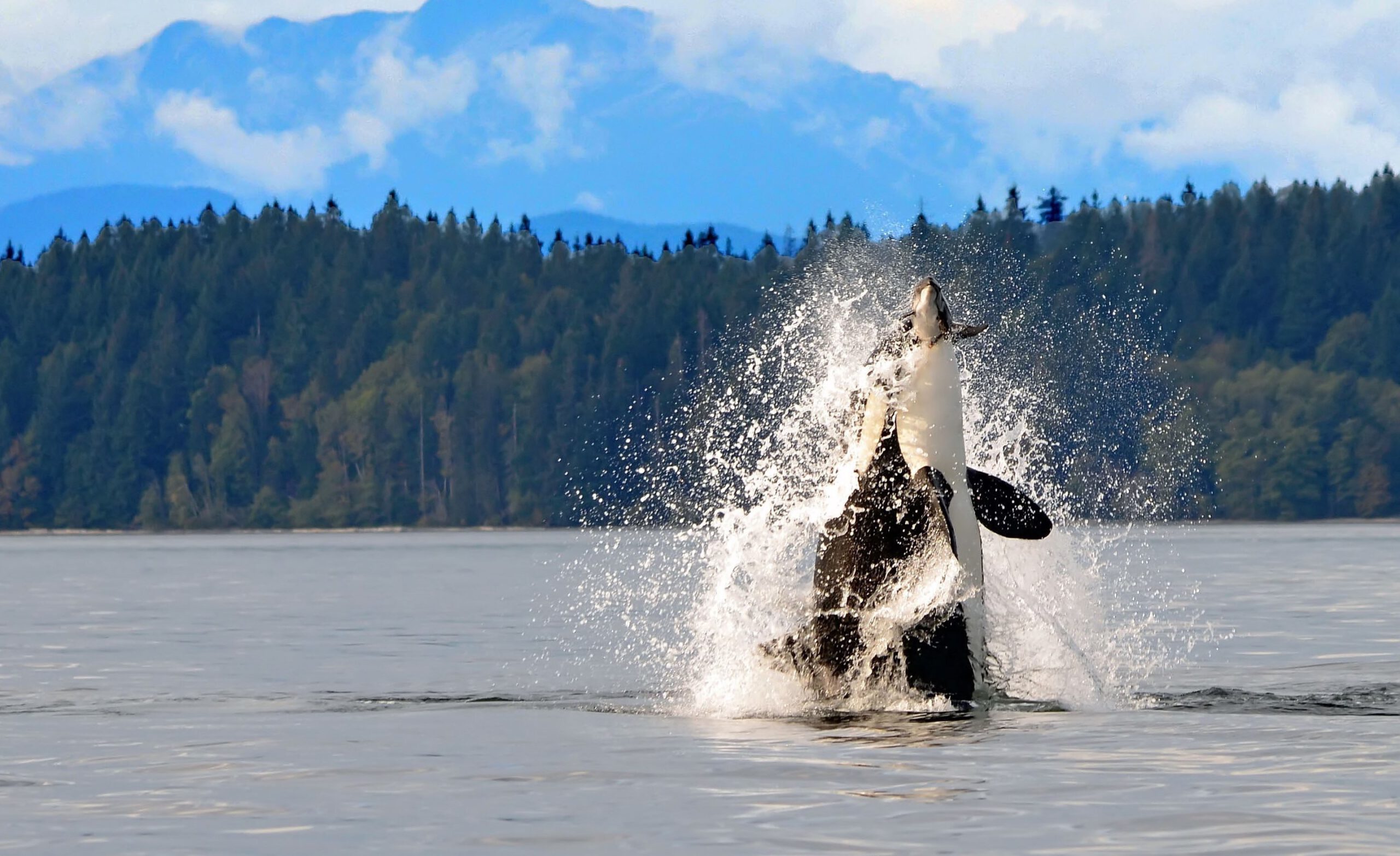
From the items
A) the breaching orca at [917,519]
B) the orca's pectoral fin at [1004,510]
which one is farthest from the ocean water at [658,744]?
the orca's pectoral fin at [1004,510]

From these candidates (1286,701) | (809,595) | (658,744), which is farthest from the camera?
(1286,701)

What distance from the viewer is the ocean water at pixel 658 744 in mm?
11266

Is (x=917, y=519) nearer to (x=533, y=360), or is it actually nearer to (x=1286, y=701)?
(x=1286, y=701)

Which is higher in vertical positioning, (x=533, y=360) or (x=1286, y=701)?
(x=533, y=360)

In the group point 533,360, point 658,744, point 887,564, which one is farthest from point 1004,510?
point 533,360

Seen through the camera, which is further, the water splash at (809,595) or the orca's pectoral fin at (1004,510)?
the water splash at (809,595)

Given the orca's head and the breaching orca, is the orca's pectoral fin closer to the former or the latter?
the breaching orca

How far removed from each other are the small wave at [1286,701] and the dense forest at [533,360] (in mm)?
128227

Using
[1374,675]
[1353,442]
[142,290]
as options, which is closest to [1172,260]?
[1353,442]

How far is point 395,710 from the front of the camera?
1808 cm

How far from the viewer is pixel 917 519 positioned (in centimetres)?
1639

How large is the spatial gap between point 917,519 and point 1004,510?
26.1 inches

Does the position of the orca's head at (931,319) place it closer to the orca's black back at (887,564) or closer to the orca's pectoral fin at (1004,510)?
the orca's black back at (887,564)

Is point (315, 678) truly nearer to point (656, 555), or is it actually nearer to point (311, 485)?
point (656, 555)
